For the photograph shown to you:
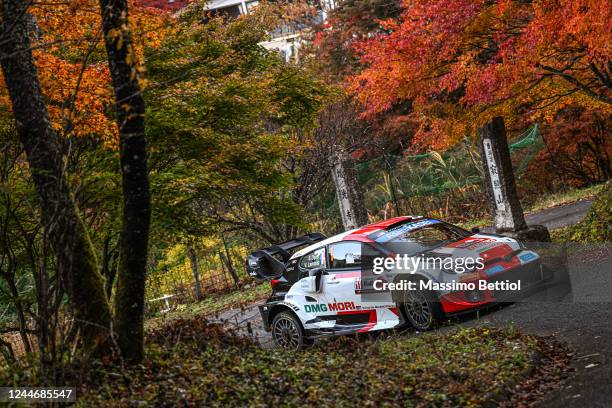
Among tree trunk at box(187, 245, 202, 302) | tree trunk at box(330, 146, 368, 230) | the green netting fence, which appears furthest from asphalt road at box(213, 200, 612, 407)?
the green netting fence

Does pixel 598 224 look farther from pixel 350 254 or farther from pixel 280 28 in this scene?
pixel 280 28

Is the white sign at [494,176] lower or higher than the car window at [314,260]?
higher

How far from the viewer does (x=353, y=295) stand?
10.9 metres

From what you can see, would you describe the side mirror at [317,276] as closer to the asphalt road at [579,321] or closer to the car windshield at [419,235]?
the car windshield at [419,235]

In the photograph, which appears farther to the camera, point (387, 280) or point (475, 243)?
point (475, 243)

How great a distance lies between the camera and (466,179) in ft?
76.0

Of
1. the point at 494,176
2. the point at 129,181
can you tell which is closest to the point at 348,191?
the point at 494,176

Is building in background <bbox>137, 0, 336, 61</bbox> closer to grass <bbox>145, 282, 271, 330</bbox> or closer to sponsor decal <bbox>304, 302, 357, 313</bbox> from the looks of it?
grass <bbox>145, 282, 271, 330</bbox>

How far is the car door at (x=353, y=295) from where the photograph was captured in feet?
34.8

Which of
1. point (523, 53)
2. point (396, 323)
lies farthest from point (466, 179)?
point (396, 323)

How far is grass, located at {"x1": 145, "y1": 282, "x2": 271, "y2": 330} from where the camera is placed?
720 inches

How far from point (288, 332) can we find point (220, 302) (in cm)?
886

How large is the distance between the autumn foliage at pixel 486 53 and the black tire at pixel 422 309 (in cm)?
392

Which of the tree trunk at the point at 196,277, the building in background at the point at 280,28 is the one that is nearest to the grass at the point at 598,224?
the tree trunk at the point at 196,277
